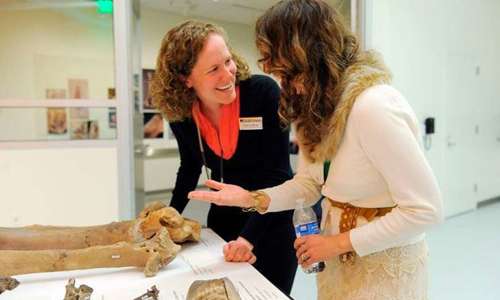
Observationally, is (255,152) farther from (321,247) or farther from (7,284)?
(7,284)

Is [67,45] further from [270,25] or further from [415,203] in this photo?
[415,203]

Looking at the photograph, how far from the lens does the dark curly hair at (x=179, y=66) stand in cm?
133

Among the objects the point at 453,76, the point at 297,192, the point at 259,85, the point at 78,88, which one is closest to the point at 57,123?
the point at 78,88

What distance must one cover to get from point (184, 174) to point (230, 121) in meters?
0.28

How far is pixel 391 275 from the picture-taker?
0.96m

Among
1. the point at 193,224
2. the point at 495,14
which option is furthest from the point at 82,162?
the point at 495,14

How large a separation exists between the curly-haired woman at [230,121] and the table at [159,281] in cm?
18

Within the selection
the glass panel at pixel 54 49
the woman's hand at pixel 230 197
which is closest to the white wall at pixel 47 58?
the glass panel at pixel 54 49

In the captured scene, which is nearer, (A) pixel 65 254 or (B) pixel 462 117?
(A) pixel 65 254

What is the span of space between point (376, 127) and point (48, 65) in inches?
100

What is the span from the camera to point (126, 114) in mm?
2600

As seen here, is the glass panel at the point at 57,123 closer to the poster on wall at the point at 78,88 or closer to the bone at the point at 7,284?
the poster on wall at the point at 78,88

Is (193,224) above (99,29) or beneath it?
beneath

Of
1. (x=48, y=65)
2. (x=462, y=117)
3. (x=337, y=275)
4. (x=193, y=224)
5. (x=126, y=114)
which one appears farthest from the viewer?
(x=462, y=117)
